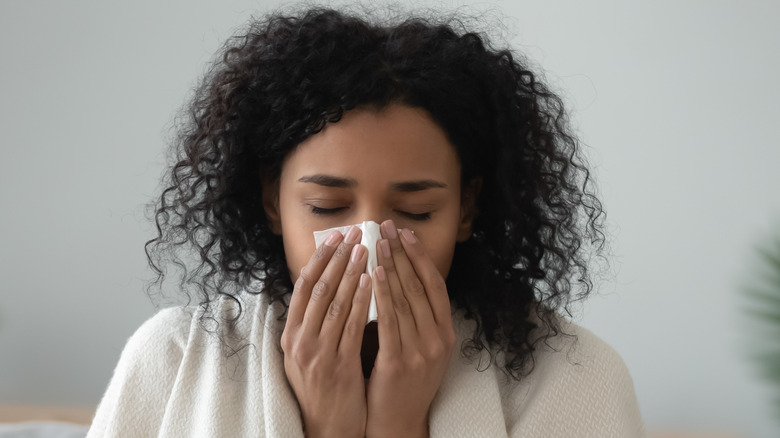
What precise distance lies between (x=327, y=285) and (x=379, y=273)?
7 cm

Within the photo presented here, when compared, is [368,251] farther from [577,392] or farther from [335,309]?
[577,392]

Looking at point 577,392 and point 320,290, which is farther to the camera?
point 577,392

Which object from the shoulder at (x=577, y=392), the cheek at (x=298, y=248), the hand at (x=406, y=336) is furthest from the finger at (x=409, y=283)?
the shoulder at (x=577, y=392)

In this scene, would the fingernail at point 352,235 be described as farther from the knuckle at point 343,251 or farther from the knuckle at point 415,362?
the knuckle at point 415,362

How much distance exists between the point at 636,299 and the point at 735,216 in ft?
1.15

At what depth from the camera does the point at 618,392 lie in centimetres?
129

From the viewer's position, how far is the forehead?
3.60 ft

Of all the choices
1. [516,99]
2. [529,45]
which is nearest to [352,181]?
[516,99]

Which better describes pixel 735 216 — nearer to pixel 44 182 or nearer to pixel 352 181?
pixel 352 181

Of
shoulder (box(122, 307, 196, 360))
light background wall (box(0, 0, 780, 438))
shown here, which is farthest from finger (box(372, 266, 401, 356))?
light background wall (box(0, 0, 780, 438))

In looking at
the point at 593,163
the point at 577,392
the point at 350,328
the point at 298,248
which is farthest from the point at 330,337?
the point at 593,163

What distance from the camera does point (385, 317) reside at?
3.64 feet

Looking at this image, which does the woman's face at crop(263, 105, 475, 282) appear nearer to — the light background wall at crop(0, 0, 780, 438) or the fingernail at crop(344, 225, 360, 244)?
the fingernail at crop(344, 225, 360, 244)

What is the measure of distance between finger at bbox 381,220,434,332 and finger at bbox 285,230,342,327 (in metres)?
0.07
